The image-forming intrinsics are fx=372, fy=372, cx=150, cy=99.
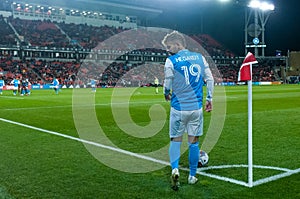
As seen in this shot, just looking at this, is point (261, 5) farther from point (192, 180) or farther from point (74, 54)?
point (192, 180)

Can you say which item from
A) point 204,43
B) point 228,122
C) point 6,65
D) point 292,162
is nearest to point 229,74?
point 204,43

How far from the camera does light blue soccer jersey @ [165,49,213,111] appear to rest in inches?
205

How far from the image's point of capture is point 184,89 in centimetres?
533

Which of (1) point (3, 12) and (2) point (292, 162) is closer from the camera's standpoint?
(2) point (292, 162)

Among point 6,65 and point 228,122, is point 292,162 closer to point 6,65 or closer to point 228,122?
point 228,122

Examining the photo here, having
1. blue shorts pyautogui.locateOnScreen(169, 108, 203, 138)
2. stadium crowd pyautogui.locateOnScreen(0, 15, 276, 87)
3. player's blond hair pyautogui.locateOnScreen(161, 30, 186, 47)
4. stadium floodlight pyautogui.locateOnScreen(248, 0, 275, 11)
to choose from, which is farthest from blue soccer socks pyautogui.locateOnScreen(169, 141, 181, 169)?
stadium floodlight pyautogui.locateOnScreen(248, 0, 275, 11)

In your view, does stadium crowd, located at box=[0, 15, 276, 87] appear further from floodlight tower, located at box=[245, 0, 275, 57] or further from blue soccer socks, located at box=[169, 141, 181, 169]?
blue soccer socks, located at box=[169, 141, 181, 169]

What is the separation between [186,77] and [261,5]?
56.7 m

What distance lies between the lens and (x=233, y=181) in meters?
5.39

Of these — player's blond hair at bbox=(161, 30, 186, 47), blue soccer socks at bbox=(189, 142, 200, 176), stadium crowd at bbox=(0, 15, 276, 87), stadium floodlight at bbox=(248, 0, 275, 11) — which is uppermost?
stadium floodlight at bbox=(248, 0, 275, 11)

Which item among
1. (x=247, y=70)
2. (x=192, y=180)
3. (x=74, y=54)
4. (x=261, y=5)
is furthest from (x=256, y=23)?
(x=192, y=180)

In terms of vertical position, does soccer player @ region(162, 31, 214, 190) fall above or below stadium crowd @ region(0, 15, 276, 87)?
below

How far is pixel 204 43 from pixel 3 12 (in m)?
36.9

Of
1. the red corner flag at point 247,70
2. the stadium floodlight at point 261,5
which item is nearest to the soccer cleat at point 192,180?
the red corner flag at point 247,70
